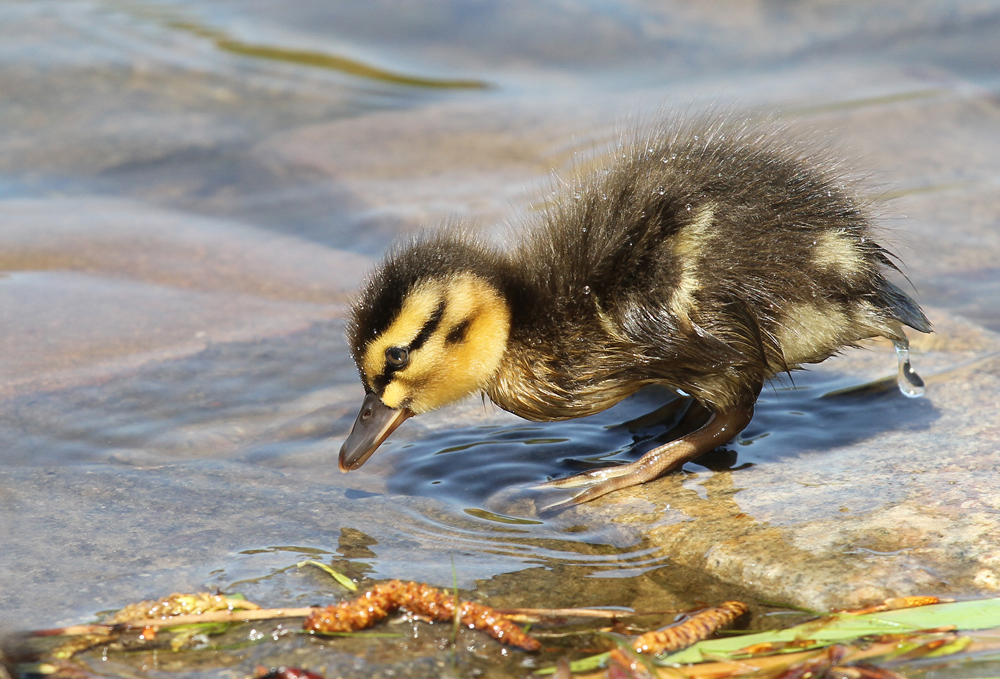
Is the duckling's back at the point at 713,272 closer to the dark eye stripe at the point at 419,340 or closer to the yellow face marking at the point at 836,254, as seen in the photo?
the yellow face marking at the point at 836,254

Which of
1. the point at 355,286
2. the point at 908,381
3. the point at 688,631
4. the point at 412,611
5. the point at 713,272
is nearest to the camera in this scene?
the point at 688,631

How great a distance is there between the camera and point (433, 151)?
301 inches

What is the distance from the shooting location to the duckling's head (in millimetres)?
3785

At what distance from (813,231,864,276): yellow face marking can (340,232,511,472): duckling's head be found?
1.07 metres

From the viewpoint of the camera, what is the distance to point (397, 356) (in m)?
3.85

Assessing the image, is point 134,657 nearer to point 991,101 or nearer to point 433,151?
point 433,151

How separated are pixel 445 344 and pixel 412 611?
51.0 inches

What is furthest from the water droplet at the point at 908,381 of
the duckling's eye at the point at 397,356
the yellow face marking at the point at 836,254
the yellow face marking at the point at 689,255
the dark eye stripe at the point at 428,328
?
the duckling's eye at the point at 397,356

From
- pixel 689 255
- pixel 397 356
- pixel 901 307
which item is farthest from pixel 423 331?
pixel 901 307

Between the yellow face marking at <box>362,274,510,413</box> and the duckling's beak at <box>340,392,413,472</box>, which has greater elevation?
the yellow face marking at <box>362,274,510,413</box>

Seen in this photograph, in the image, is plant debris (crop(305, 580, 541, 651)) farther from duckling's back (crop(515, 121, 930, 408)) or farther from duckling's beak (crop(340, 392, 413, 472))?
duckling's back (crop(515, 121, 930, 408))

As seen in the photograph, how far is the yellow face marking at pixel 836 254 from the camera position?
379cm

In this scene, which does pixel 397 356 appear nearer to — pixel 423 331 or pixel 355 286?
pixel 423 331

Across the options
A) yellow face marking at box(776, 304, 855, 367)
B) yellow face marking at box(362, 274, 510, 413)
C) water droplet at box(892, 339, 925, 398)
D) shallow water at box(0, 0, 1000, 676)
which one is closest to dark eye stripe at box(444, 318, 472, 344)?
yellow face marking at box(362, 274, 510, 413)
